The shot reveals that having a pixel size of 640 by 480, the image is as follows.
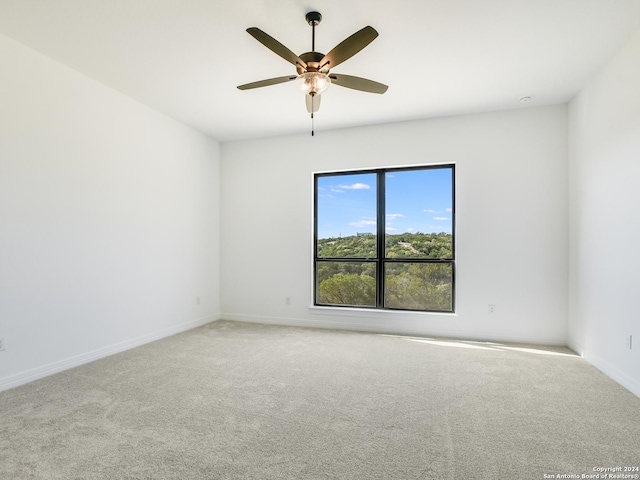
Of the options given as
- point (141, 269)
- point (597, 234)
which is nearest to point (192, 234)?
point (141, 269)

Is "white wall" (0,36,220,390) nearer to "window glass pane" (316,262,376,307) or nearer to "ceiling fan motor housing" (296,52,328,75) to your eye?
"window glass pane" (316,262,376,307)

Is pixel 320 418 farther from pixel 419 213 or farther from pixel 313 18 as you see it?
pixel 419 213

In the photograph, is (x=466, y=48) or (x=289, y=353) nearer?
(x=466, y=48)

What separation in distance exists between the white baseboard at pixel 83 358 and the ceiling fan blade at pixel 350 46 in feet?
11.0

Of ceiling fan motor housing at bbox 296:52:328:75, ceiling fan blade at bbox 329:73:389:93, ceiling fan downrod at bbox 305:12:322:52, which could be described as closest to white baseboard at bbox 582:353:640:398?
ceiling fan blade at bbox 329:73:389:93

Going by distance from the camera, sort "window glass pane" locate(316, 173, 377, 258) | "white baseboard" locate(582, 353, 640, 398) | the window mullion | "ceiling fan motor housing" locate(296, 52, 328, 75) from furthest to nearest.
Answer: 1. "window glass pane" locate(316, 173, 377, 258)
2. the window mullion
3. "white baseboard" locate(582, 353, 640, 398)
4. "ceiling fan motor housing" locate(296, 52, 328, 75)

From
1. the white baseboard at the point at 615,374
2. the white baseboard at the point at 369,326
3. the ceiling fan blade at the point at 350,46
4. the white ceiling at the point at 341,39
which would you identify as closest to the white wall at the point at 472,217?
the white baseboard at the point at 369,326

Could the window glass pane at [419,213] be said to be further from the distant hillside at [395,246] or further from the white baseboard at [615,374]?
the white baseboard at [615,374]

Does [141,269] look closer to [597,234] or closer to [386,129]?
[386,129]

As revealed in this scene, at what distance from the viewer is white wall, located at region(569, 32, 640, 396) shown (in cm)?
272

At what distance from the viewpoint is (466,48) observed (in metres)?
2.85

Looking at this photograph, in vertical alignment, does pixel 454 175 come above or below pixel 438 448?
above

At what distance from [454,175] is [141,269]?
3.95 m

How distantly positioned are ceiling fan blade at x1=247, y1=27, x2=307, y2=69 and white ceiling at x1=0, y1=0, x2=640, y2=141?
0.37 m
